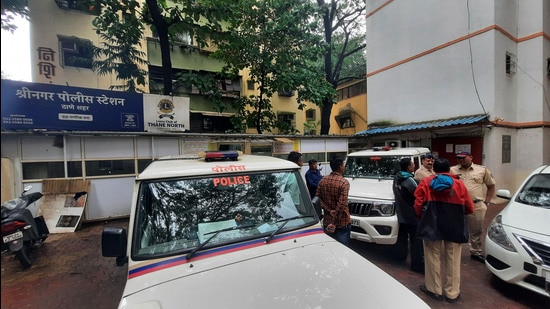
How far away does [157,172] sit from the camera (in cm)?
211

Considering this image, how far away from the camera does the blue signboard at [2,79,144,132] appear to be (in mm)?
6586

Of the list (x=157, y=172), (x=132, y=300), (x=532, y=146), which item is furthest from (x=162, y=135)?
(x=532, y=146)

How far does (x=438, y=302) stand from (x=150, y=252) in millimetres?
3473

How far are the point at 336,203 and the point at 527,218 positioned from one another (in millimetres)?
2472

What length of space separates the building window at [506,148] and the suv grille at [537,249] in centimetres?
764

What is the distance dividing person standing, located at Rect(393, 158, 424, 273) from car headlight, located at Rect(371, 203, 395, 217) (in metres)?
0.18

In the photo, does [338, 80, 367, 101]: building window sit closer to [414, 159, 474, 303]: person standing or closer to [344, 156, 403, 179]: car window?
[344, 156, 403, 179]: car window

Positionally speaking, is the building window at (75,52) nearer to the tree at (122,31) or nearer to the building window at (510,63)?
the tree at (122,31)

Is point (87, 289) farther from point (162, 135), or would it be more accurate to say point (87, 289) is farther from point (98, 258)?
point (162, 135)

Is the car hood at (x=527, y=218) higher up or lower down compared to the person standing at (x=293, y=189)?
lower down

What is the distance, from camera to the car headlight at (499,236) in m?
3.17

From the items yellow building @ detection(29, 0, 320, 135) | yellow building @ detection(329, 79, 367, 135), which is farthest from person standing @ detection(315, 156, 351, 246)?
yellow building @ detection(329, 79, 367, 135)

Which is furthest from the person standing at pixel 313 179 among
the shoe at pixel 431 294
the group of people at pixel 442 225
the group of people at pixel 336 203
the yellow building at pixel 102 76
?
the yellow building at pixel 102 76

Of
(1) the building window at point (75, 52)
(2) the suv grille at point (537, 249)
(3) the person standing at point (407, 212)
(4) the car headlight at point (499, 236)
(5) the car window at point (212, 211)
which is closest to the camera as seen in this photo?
(5) the car window at point (212, 211)
